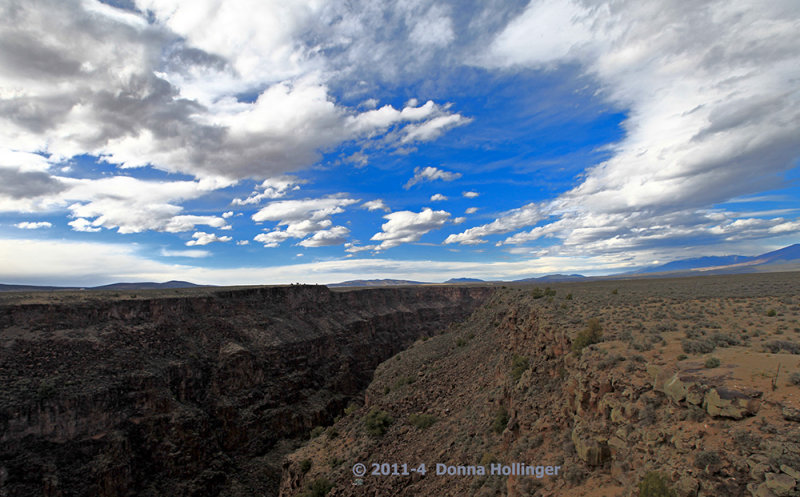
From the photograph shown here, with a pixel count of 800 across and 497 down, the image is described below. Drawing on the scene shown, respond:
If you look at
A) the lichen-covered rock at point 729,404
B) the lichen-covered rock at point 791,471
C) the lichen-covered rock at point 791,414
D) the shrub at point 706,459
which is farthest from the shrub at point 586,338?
the lichen-covered rock at point 791,471

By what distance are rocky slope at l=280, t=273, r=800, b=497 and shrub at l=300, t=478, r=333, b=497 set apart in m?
0.07

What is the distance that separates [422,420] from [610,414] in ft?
50.1

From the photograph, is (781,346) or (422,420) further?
(422,420)

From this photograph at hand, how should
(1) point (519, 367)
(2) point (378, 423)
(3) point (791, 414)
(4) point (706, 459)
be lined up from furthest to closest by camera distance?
(2) point (378, 423) → (1) point (519, 367) → (3) point (791, 414) → (4) point (706, 459)

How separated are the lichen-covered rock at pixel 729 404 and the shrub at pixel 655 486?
209 centimetres

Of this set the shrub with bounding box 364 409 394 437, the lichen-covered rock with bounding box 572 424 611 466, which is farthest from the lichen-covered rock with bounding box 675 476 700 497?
the shrub with bounding box 364 409 394 437

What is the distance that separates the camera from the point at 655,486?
26.6ft

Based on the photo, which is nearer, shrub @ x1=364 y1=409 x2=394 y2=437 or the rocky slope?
the rocky slope

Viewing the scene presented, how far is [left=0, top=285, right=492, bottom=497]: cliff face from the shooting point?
32.7m

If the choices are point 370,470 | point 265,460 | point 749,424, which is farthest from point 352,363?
point 749,424

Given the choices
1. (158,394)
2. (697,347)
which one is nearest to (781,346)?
(697,347)

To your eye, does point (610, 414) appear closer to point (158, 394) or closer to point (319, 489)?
point (319, 489)

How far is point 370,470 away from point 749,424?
18.5 m

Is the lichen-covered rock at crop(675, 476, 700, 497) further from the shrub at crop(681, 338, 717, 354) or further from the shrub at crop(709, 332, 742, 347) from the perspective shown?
the shrub at crop(709, 332, 742, 347)
